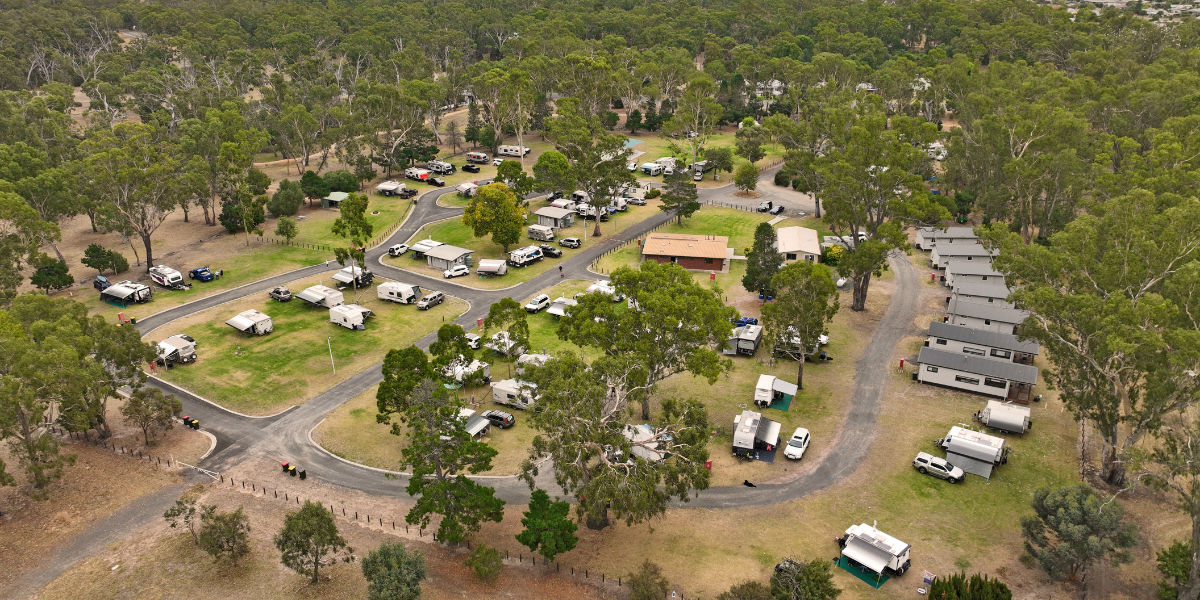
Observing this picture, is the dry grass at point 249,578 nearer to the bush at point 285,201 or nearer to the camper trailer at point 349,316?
the camper trailer at point 349,316

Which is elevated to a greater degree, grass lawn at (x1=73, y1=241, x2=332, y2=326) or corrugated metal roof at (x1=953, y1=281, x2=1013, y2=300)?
corrugated metal roof at (x1=953, y1=281, x2=1013, y2=300)

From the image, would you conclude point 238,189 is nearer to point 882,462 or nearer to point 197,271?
point 197,271

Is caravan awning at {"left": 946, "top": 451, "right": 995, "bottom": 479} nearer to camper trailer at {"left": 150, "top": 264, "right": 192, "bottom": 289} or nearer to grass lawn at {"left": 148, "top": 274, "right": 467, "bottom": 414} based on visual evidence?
grass lawn at {"left": 148, "top": 274, "right": 467, "bottom": 414}

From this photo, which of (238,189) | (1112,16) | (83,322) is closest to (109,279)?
(238,189)

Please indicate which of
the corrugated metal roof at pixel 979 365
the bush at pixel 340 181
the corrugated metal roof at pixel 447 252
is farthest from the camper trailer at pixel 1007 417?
the bush at pixel 340 181

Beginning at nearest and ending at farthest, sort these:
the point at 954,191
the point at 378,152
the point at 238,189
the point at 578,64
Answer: the point at 238,189, the point at 954,191, the point at 378,152, the point at 578,64

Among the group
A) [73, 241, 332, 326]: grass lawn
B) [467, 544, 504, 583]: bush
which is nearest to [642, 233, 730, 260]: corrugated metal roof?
[73, 241, 332, 326]: grass lawn
